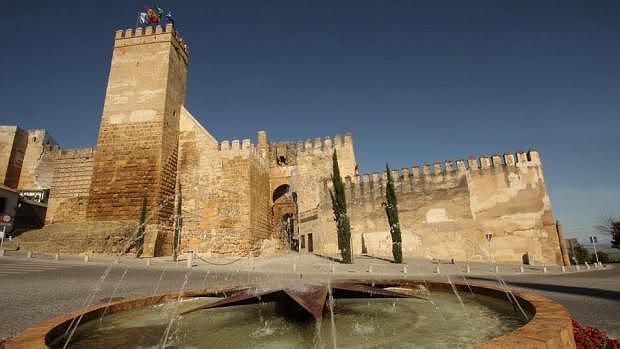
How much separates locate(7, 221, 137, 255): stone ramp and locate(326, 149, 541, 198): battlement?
1187 centimetres

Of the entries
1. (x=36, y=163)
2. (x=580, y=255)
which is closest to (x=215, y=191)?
(x=36, y=163)

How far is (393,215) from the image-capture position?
16.2m

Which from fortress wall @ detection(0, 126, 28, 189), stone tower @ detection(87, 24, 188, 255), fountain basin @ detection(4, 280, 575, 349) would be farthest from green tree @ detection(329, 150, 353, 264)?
fortress wall @ detection(0, 126, 28, 189)

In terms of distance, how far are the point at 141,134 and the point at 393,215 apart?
14040mm

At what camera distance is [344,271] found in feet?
38.9

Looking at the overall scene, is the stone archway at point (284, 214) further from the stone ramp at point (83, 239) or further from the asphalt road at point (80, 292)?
the asphalt road at point (80, 292)

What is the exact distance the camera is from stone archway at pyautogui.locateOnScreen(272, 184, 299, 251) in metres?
22.3

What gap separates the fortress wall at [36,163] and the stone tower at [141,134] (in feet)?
40.4

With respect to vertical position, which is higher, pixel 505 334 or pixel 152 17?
pixel 152 17

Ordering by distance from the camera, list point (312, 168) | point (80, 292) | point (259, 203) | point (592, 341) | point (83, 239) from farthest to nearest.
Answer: point (312, 168)
point (259, 203)
point (83, 239)
point (80, 292)
point (592, 341)

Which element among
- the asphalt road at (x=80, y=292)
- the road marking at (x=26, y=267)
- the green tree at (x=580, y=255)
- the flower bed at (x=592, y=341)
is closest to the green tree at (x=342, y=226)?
the asphalt road at (x=80, y=292)

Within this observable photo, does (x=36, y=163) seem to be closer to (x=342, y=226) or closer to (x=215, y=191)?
(x=215, y=191)

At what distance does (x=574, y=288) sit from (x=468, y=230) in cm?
924

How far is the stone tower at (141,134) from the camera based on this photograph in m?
14.9
